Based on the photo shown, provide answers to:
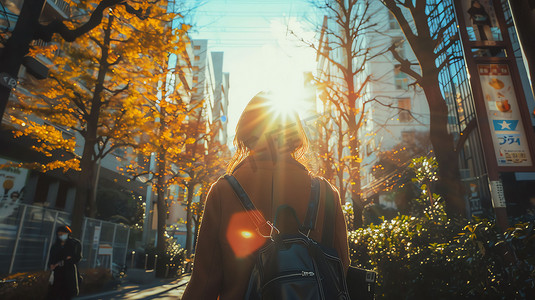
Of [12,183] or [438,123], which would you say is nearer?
[438,123]

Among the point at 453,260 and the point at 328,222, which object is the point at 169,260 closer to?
the point at 453,260

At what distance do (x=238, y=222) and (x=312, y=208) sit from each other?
13.3 inches

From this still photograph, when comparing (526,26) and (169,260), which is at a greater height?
(526,26)

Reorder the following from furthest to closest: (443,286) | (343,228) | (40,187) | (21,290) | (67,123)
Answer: (40,187)
(67,123)
(21,290)
(443,286)
(343,228)

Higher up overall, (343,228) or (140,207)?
(140,207)

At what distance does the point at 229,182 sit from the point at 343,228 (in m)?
0.62

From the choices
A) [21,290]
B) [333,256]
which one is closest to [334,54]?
[21,290]

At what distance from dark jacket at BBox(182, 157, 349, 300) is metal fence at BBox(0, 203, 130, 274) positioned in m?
10.8

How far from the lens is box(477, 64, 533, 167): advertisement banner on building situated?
3863 millimetres

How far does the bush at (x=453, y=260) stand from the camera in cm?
295

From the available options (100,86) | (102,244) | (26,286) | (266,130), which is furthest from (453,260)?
(102,244)

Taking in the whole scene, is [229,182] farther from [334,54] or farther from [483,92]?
[334,54]

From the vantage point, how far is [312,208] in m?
1.59

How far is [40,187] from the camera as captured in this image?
20156mm
